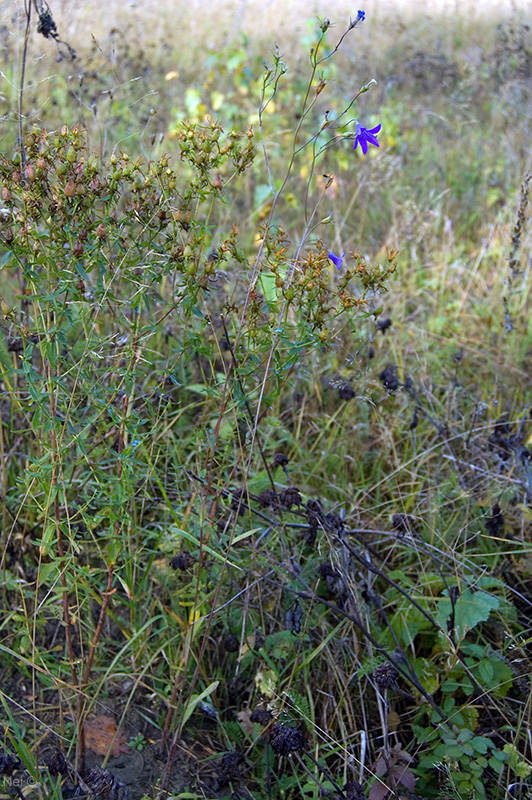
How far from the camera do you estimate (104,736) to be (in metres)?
1.68

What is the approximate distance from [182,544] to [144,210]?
873mm

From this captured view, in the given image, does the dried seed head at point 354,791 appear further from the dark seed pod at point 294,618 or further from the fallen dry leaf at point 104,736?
the fallen dry leaf at point 104,736

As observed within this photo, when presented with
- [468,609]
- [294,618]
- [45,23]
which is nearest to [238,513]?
[294,618]

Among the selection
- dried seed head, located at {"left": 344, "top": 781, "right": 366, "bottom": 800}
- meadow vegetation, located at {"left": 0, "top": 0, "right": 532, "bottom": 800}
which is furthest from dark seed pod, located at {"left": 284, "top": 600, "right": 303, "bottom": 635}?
dried seed head, located at {"left": 344, "top": 781, "right": 366, "bottom": 800}

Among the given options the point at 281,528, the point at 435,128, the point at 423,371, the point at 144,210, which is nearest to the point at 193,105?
the point at 435,128

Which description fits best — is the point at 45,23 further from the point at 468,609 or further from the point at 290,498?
the point at 468,609

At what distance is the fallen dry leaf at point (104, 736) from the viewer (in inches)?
65.0

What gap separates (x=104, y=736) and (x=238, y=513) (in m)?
0.68

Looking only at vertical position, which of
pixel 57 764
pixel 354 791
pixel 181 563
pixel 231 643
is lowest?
pixel 354 791

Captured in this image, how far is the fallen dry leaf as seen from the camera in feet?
5.41

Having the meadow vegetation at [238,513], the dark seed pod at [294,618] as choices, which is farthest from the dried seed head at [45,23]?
the dark seed pod at [294,618]

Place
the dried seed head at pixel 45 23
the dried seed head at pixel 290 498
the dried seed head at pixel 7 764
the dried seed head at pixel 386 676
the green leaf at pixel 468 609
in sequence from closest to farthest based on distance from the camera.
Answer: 1. the dried seed head at pixel 7 764
2. the dried seed head at pixel 386 676
3. the dried seed head at pixel 290 498
4. the green leaf at pixel 468 609
5. the dried seed head at pixel 45 23

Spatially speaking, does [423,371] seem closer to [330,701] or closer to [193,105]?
[330,701]

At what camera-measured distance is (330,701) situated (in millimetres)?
1756
